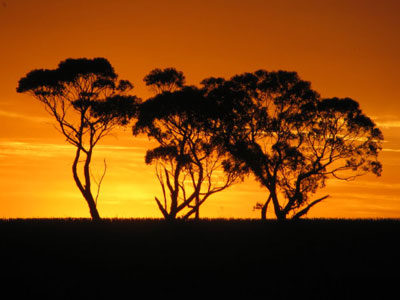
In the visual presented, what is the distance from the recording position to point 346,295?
2478 cm

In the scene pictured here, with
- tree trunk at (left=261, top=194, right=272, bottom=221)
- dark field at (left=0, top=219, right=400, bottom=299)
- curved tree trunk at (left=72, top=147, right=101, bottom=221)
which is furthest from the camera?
tree trunk at (left=261, top=194, right=272, bottom=221)

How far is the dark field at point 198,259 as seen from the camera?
991 inches

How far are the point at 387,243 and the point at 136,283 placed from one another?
1958cm

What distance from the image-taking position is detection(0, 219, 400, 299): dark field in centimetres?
2517

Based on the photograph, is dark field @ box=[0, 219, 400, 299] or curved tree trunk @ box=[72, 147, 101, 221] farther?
curved tree trunk @ box=[72, 147, 101, 221]

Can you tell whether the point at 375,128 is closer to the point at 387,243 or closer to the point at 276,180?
the point at 276,180

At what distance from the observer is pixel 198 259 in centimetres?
3195

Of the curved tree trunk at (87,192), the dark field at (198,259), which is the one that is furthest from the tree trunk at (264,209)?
the curved tree trunk at (87,192)

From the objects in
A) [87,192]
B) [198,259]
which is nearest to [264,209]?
[87,192]

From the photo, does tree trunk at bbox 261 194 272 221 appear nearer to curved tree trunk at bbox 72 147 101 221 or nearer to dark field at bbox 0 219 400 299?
dark field at bbox 0 219 400 299

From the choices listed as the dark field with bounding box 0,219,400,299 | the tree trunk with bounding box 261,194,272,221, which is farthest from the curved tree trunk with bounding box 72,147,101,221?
the tree trunk with bounding box 261,194,272,221

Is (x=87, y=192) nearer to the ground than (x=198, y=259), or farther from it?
farther from it

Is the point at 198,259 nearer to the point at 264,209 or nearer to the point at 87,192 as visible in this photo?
the point at 87,192

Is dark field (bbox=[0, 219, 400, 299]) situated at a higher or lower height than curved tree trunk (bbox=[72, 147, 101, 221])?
lower
